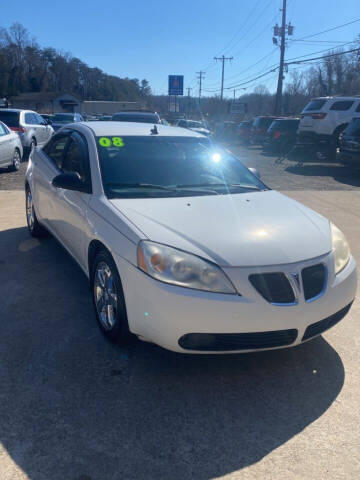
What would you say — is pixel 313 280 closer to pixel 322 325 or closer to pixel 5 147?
pixel 322 325

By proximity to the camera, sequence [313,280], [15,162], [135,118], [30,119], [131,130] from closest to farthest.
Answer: [313,280] < [131,130] < [15,162] < [135,118] < [30,119]

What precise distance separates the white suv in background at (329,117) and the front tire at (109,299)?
1515 cm

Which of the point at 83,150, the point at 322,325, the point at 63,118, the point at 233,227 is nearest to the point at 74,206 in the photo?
the point at 83,150

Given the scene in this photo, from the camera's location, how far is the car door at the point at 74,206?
3.75 meters

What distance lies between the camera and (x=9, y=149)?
11930 millimetres

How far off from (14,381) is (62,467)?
84 centimetres

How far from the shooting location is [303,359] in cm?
322

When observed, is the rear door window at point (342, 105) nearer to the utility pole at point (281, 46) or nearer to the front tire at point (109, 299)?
the front tire at point (109, 299)

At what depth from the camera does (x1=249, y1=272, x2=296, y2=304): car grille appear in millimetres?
2701

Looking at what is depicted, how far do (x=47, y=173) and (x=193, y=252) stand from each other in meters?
2.80

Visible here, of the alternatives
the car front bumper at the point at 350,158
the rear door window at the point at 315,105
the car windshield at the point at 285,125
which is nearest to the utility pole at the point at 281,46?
the car windshield at the point at 285,125

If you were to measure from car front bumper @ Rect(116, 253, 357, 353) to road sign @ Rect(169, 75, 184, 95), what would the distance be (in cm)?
4184

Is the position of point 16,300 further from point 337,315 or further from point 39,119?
point 39,119

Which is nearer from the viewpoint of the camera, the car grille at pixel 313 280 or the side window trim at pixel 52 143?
the car grille at pixel 313 280
